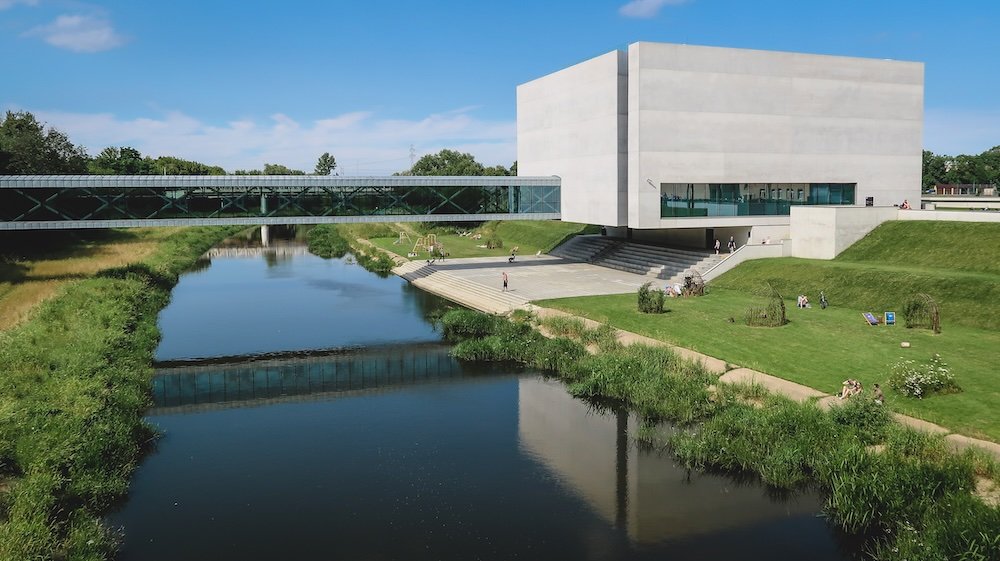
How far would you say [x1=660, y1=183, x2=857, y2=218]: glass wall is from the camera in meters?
44.1

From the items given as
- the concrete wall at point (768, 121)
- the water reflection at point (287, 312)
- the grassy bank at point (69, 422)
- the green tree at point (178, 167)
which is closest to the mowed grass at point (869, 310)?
the concrete wall at point (768, 121)

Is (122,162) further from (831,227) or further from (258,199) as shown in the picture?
(831,227)

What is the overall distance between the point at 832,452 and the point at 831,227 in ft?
90.7

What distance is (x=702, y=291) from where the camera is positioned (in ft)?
123

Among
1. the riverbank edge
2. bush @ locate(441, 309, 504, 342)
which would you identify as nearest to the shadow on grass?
the riverbank edge

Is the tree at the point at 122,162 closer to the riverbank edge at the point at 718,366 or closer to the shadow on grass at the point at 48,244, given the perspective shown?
the shadow on grass at the point at 48,244

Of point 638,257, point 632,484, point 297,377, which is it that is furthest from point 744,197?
point 632,484

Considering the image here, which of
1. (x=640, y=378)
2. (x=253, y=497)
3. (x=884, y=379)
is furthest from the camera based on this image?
(x=640, y=378)

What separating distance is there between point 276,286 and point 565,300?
2271cm

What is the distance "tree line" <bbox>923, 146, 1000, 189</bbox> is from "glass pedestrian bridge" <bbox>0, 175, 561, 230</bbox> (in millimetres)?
87065

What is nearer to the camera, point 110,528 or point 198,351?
point 110,528

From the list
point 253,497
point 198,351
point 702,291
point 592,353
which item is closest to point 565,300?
point 702,291

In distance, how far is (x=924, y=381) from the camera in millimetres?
19344

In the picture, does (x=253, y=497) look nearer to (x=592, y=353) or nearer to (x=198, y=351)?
(x=592, y=353)
